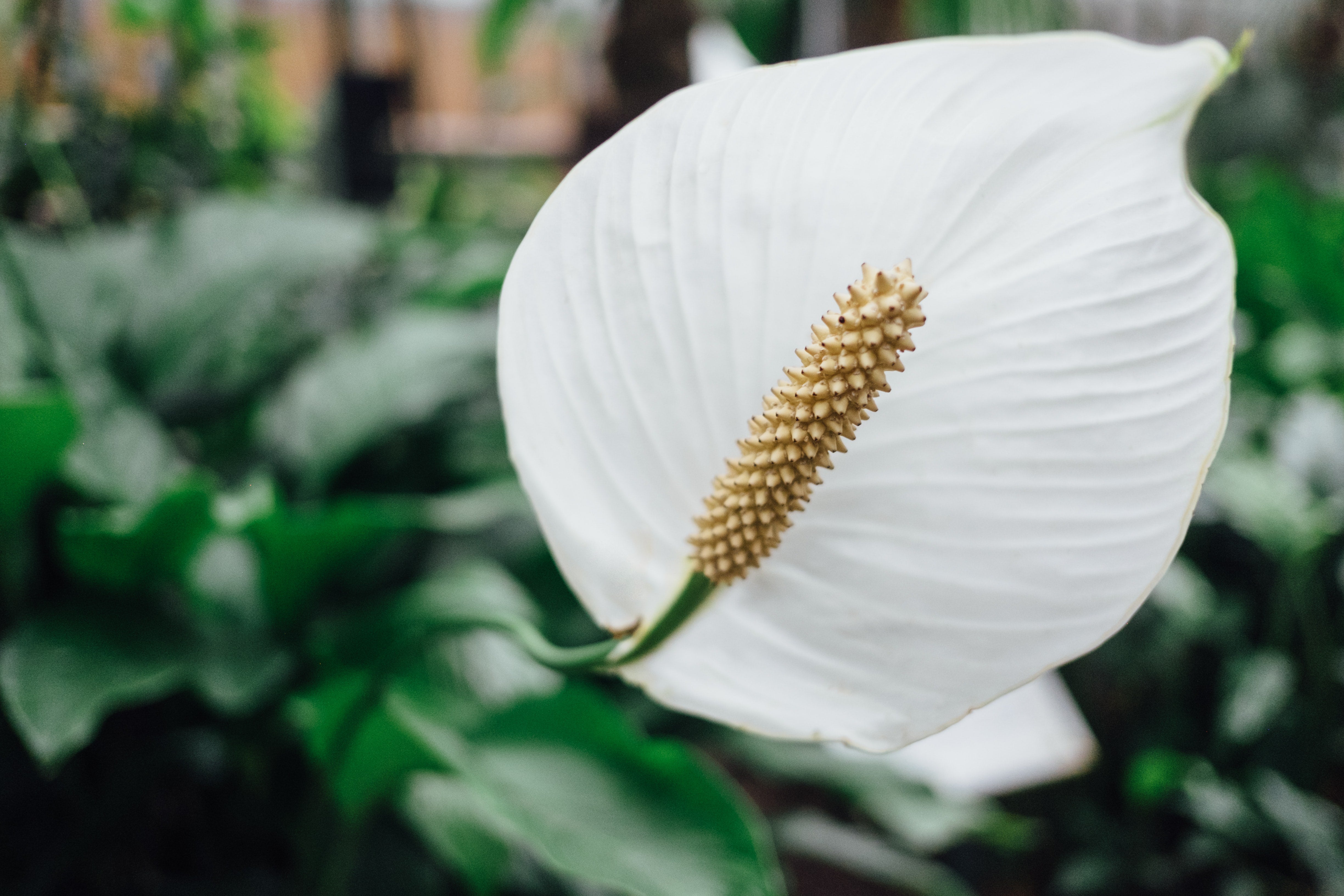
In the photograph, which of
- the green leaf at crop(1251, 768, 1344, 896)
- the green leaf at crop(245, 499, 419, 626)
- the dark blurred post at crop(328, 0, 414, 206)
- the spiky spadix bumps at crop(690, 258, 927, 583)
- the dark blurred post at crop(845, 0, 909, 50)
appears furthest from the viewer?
the dark blurred post at crop(845, 0, 909, 50)

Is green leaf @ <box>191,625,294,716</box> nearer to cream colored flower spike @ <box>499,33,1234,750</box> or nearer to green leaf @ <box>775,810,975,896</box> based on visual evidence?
cream colored flower spike @ <box>499,33,1234,750</box>

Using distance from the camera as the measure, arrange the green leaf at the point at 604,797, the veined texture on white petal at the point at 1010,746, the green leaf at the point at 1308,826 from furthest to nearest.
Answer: the green leaf at the point at 1308,826, the veined texture on white petal at the point at 1010,746, the green leaf at the point at 604,797

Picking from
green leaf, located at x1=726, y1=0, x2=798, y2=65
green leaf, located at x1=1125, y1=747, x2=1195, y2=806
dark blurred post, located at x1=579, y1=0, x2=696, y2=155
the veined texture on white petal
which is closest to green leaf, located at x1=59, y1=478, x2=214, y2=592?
the veined texture on white petal

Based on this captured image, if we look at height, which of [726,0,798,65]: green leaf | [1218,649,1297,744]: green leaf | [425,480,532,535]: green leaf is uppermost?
[726,0,798,65]: green leaf

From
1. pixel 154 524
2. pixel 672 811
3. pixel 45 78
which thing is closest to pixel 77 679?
pixel 154 524

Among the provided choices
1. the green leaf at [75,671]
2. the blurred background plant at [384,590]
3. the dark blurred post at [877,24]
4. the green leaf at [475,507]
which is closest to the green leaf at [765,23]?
the dark blurred post at [877,24]

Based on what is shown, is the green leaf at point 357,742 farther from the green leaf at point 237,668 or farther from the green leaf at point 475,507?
the green leaf at point 475,507

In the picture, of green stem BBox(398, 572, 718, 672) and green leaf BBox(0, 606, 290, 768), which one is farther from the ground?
green stem BBox(398, 572, 718, 672)
